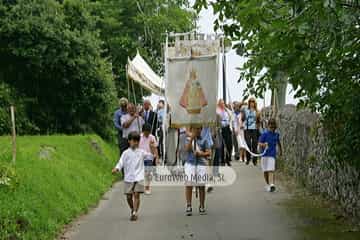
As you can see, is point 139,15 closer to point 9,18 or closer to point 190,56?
point 9,18

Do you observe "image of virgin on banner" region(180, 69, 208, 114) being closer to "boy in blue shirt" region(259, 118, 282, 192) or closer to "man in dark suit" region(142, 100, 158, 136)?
"boy in blue shirt" region(259, 118, 282, 192)

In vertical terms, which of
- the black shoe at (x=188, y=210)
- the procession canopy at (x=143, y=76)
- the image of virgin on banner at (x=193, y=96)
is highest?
the procession canopy at (x=143, y=76)

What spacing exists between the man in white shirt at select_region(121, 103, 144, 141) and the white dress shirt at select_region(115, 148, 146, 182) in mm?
4192

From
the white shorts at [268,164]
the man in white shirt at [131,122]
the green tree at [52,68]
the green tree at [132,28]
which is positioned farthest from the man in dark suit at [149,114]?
the green tree at [132,28]

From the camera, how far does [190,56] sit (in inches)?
610

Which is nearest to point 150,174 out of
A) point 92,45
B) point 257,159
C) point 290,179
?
point 290,179

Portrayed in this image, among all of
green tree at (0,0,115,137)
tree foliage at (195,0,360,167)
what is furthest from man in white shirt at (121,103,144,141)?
green tree at (0,0,115,137)

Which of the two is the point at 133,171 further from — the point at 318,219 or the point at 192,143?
the point at 318,219

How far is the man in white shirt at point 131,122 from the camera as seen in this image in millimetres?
17156

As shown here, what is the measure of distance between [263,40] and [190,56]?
6063 mm

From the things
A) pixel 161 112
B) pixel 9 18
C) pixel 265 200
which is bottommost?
pixel 265 200

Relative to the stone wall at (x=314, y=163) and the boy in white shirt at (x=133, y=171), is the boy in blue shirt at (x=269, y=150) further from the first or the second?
the boy in white shirt at (x=133, y=171)

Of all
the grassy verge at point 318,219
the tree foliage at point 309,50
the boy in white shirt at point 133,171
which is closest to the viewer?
the tree foliage at point 309,50

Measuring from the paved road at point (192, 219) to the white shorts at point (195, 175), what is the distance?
1.89 feet
